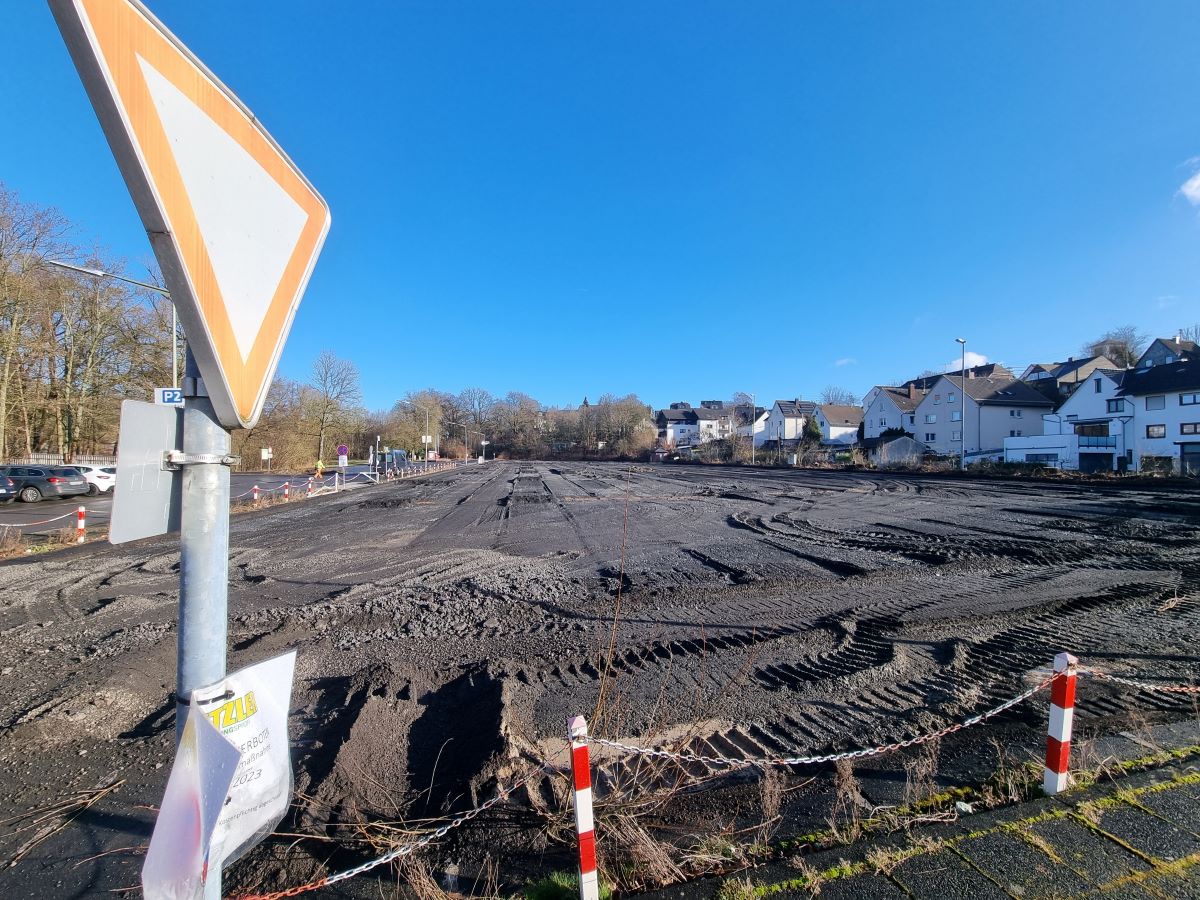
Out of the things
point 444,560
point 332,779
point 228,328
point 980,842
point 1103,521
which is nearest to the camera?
point 228,328

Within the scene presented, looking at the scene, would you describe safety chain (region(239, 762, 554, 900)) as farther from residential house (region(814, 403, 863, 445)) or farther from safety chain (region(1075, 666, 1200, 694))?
residential house (region(814, 403, 863, 445))

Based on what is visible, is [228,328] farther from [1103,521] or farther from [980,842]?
[1103,521]

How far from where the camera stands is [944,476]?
115 ft

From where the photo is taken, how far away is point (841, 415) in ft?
271

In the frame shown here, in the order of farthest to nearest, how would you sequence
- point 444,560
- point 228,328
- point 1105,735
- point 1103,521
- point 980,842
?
point 1103,521 → point 444,560 → point 1105,735 → point 980,842 → point 228,328

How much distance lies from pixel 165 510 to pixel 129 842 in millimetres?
2841

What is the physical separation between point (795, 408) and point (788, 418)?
3.01 m

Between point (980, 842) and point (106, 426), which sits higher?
point (106, 426)

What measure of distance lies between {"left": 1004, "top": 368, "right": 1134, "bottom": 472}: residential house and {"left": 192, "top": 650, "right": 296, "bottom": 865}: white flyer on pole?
157 ft

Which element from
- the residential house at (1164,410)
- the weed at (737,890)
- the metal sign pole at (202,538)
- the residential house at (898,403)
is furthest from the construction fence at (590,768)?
the residential house at (898,403)

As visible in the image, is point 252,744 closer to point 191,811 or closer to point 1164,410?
point 191,811

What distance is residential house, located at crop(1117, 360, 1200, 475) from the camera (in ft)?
113

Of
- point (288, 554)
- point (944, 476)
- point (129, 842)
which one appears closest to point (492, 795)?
point (129, 842)

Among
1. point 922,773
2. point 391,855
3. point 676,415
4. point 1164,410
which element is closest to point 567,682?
point 391,855
